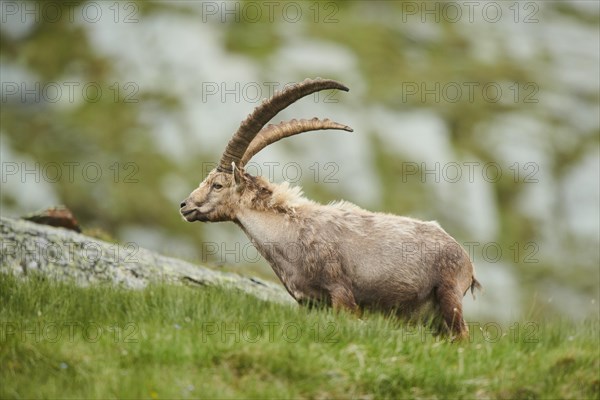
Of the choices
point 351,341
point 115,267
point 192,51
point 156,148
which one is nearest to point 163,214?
point 156,148

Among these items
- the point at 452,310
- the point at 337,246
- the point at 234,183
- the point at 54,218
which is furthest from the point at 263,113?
the point at 54,218

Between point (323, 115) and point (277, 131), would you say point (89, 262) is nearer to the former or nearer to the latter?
point (277, 131)

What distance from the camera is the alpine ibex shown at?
44.5ft

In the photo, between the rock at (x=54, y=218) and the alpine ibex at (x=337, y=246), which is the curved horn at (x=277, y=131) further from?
the rock at (x=54, y=218)

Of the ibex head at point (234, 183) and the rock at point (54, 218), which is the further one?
the rock at point (54, 218)

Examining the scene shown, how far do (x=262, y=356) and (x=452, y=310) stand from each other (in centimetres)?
400

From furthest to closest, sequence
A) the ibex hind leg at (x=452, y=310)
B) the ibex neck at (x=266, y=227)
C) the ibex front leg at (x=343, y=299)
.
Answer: the ibex neck at (x=266, y=227)
the ibex hind leg at (x=452, y=310)
the ibex front leg at (x=343, y=299)

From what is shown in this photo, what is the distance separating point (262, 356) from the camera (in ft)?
33.6

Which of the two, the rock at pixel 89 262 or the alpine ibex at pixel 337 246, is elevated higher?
the alpine ibex at pixel 337 246

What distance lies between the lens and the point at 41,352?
10195 mm

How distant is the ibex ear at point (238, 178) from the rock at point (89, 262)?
5.08ft

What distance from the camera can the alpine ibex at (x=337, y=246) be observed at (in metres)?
13.6

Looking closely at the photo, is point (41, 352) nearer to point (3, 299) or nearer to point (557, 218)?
point (3, 299)

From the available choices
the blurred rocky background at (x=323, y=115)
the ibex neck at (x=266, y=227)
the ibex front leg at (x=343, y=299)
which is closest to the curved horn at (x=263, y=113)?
the ibex neck at (x=266, y=227)
